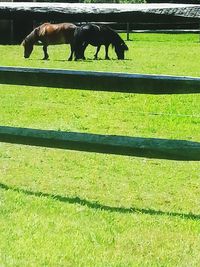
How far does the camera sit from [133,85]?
182 inches

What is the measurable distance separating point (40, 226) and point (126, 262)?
819 millimetres

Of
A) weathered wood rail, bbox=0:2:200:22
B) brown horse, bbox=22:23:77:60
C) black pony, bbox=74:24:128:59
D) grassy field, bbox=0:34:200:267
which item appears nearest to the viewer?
grassy field, bbox=0:34:200:267

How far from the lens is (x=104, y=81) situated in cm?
470

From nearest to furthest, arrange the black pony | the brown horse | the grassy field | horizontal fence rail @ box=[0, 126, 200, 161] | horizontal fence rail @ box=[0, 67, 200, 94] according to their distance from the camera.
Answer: the grassy field
horizontal fence rail @ box=[0, 67, 200, 94]
horizontal fence rail @ box=[0, 126, 200, 161]
the black pony
the brown horse

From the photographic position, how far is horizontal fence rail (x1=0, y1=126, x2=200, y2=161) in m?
4.60

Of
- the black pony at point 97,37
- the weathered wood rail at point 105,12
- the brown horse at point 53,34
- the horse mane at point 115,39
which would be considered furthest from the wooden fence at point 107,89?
the brown horse at point 53,34

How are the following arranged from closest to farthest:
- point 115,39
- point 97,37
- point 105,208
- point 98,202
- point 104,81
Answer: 1. point 104,81
2. point 105,208
3. point 98,202
4. point 115,39
5. point 97,37

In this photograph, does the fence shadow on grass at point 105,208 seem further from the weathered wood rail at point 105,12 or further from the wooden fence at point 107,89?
the weathered wood rail at point 105,12

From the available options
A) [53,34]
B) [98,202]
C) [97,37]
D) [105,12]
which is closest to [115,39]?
[97,37]

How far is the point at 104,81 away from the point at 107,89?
69 millimetres

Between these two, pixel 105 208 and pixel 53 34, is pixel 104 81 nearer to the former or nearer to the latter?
pixel 105 208

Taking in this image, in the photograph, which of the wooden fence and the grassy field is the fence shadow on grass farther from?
the wooden fence

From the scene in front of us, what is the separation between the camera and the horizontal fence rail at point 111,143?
15.1 feet

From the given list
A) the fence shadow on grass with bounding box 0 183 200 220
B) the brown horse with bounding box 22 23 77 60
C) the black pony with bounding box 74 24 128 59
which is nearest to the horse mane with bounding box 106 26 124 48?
the black pony with bounding box 74 24 128 59
